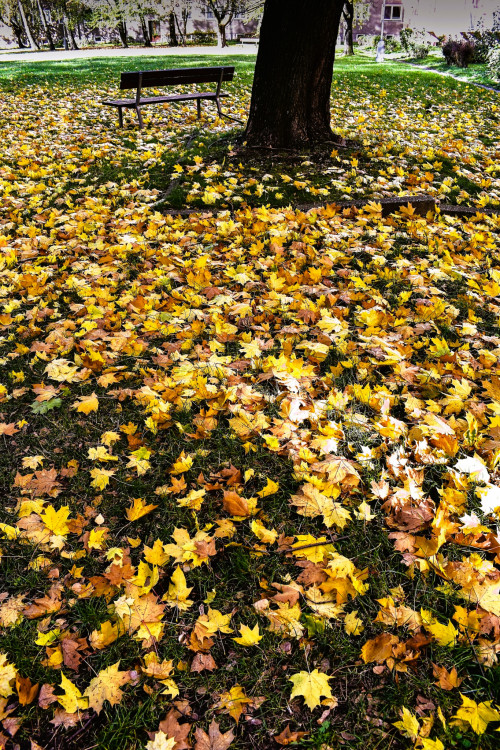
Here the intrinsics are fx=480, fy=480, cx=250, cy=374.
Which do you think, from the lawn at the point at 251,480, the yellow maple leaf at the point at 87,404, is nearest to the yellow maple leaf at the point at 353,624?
the lawn at the point at 251,480

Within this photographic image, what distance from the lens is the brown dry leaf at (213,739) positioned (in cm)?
137

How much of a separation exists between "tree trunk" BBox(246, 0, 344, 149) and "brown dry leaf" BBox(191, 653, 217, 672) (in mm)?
5799

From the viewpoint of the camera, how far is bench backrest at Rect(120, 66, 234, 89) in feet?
25.2

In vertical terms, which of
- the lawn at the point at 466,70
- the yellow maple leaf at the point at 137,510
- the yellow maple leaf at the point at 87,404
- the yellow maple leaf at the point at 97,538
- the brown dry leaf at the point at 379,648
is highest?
the lawn at the point at 466,70

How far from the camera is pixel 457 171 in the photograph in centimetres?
579

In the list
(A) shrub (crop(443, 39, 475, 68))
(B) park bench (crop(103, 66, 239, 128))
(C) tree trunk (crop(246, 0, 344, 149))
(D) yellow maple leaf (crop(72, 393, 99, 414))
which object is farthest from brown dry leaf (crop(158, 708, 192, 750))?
(A) shrub (crop(443, 39, 475, 68))

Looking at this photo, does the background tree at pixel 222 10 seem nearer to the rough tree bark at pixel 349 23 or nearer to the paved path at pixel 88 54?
the paved path at pixel 88 54

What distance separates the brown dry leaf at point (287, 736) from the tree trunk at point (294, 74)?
19.6ft

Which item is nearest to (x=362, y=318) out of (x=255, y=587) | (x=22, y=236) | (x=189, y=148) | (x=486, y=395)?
(x=486, y=395)

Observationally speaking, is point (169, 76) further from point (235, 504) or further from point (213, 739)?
point (213, 739)

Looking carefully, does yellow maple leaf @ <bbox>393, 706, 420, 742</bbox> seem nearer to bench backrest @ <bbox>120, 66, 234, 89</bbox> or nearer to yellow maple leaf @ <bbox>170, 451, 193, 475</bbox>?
yellow maple leaf @ <bbox>170, 451, 193, 475</bbox>

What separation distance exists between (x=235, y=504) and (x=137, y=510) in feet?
1.35

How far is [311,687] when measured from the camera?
1.45m

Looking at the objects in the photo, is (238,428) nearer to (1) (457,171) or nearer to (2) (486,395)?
(2) (486,395)
